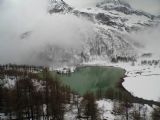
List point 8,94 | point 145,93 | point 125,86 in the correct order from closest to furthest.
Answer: point 8,94
point 145,93
point 125,86

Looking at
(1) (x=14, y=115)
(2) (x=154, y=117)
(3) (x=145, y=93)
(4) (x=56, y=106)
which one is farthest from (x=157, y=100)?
(1) (x=14, y=115)

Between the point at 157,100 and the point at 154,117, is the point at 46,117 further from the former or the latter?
the point at 157,100

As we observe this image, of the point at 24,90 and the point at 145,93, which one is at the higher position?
the point at 24,90

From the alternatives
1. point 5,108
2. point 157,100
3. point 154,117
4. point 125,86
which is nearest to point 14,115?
point 5,108

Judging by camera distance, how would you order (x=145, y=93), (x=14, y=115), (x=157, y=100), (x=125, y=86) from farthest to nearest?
(x=125, y=86)
(x=145, y=93)
(x=157, y=100)
(x=14, y=115)

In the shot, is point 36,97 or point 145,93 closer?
point 36,97

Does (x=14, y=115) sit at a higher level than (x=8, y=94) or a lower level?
lower

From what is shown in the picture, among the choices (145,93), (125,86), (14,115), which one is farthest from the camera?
(125,86)

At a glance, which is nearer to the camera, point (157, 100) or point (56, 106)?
point (56, 106)

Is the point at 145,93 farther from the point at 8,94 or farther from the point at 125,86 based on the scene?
the point at 8,94
